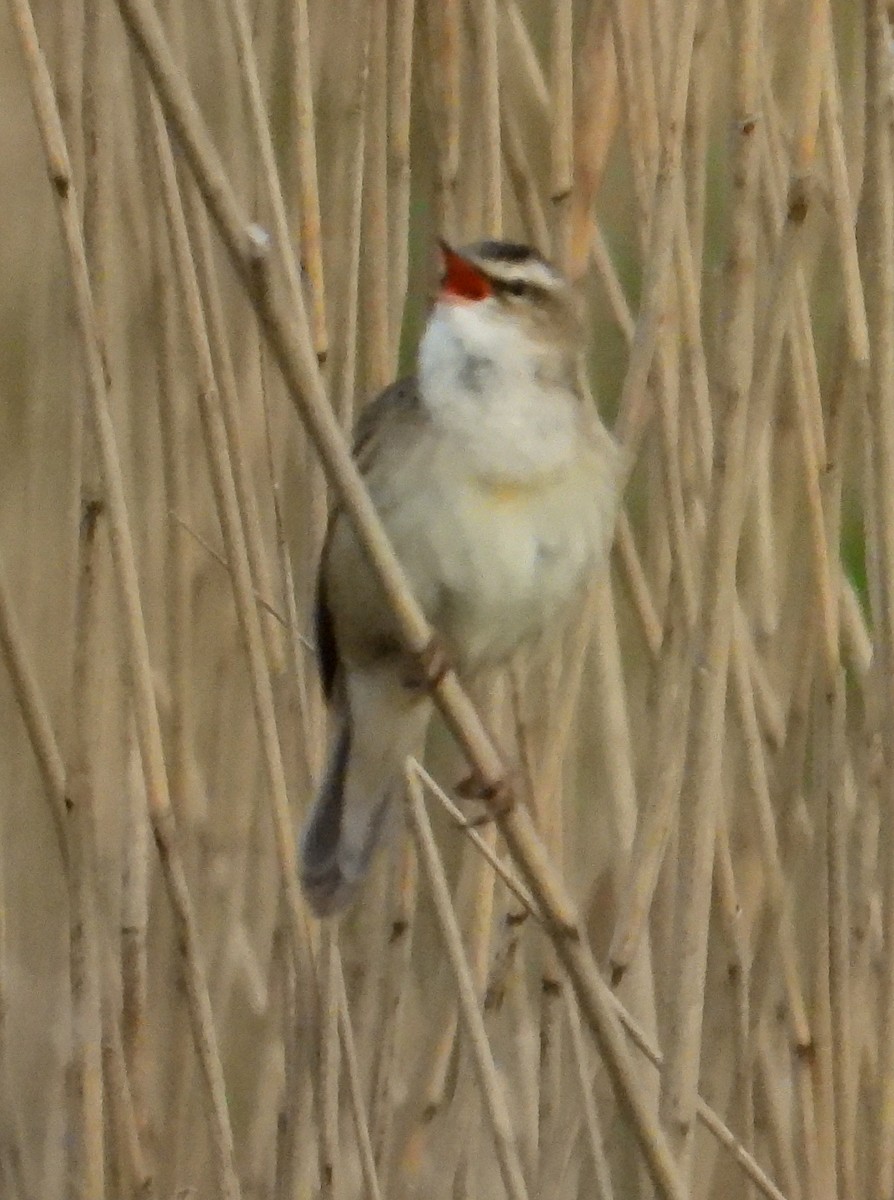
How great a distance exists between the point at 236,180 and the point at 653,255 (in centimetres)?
57

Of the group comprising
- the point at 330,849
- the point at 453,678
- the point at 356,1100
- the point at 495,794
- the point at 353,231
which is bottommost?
the point at 356,1100

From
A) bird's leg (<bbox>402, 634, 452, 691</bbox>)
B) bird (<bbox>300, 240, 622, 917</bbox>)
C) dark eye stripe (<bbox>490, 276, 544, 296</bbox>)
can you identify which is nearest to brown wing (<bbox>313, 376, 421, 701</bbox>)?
bird (<bbox>300, 240, 622, 917</bbox>)

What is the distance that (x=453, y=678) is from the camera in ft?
3.84

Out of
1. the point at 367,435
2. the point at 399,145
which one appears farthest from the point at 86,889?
the point at 399,145

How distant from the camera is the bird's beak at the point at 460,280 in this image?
1.44 meters

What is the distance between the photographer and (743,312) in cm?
132

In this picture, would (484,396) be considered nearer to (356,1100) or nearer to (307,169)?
(307,169)

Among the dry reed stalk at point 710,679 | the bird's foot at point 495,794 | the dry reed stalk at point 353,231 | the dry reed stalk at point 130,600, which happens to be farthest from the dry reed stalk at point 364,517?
the dry reed stalk at point 353,231

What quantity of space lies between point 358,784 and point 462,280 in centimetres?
46

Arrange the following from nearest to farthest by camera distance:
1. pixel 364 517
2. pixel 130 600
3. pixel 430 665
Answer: pixel 364 517
pixel 430 665
pixel 130 600

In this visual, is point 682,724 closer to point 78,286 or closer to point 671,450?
point 671,450

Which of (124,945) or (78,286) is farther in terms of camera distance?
(124,945)

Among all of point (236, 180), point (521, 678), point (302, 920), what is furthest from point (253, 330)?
point (302, 920)

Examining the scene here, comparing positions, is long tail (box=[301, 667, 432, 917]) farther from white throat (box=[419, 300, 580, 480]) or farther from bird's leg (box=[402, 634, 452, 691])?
bird's leg (box=[402, 634, 452, 691])
